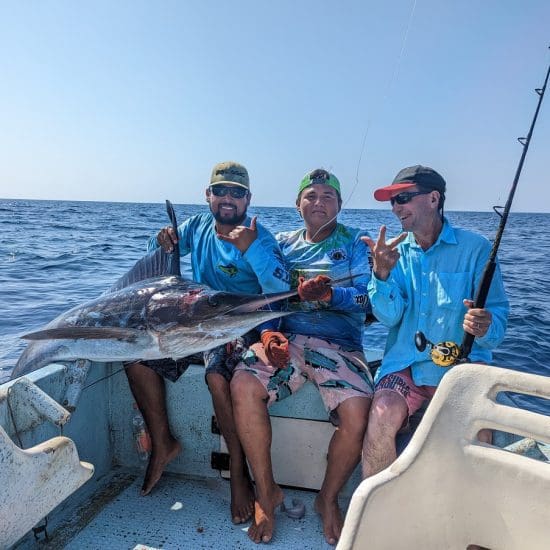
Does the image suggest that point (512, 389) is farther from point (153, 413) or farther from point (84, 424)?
point (84, 424)

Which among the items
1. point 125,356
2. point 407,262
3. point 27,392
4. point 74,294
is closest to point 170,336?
point 125,356

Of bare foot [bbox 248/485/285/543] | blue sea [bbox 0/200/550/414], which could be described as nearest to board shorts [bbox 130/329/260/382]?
bare foot [bbox 248/485/285/543]

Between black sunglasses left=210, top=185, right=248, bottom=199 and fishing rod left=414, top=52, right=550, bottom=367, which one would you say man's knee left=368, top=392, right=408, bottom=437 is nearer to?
fishing rod left=414, top=52, right=550, bottom=367

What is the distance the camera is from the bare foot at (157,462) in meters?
2.72

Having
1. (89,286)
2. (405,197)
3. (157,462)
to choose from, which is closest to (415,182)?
(405,197)

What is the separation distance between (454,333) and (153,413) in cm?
173

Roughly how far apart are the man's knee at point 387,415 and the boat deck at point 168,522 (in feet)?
2.03

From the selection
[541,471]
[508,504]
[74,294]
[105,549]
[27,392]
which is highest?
[541,471]

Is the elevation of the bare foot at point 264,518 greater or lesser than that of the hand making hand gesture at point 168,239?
lesser

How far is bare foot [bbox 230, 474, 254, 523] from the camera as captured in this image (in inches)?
97.4

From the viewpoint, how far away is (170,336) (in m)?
Answer: 2.37

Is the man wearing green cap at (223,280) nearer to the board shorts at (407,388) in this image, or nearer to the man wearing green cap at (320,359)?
the man wearing green cap at (320,359)

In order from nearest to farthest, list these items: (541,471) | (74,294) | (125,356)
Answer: (541,471)
(125,356)
(74,294)

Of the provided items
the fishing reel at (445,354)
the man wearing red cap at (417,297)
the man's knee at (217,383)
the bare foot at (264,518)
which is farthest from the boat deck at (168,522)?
the fishing reel at (445,354)
